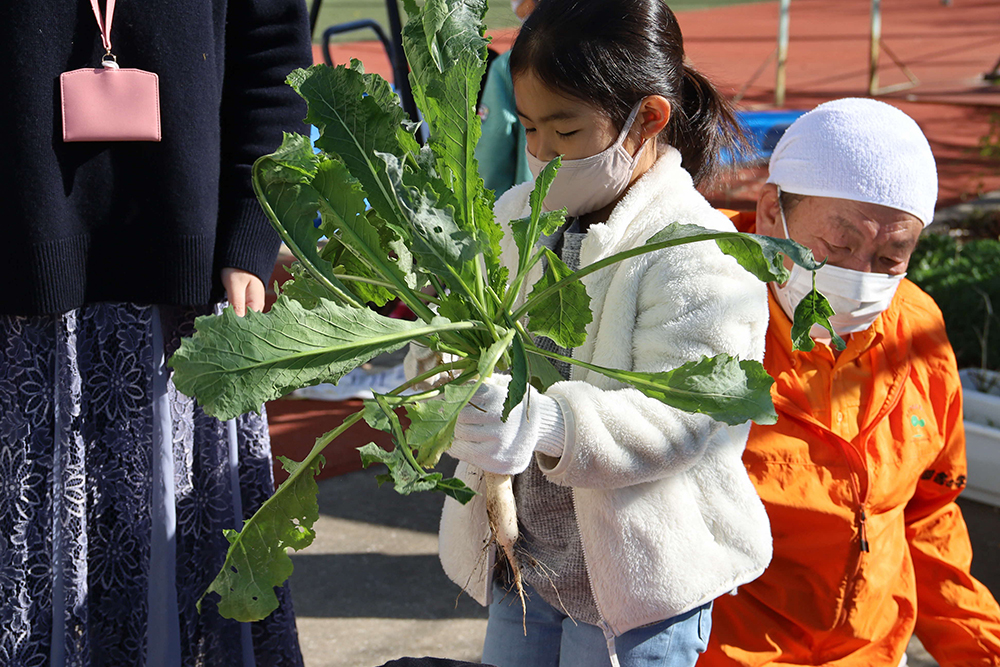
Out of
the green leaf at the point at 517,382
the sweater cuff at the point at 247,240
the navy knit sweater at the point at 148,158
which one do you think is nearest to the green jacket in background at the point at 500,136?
the navy knit sweater at the point at 148,158

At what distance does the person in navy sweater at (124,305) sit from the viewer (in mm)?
1698

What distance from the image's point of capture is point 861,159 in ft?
6.30

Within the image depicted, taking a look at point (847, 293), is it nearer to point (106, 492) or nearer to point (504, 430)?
point (504, 430)

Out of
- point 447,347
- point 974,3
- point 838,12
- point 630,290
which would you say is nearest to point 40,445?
point 447,347

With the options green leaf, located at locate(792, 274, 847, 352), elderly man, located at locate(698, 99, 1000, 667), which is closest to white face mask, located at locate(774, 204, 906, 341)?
elderly man, located at locate(698, 99, 1000, 667)

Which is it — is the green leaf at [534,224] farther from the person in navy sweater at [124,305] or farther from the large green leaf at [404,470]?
the person in navy sweater at [124,305]

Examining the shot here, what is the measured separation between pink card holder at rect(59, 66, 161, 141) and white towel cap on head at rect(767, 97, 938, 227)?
1.22m

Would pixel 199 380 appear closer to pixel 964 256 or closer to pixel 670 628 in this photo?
pixel 670 628

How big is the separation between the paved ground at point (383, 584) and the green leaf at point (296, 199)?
6.05 ft

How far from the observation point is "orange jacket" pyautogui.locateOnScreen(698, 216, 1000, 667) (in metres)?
1.90

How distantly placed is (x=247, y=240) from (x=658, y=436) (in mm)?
937

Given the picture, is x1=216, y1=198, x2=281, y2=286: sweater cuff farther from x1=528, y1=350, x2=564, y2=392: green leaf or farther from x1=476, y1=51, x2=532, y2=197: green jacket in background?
x1=476, y1=51, x2=532, y2=197: green jacket in background

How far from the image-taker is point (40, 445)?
1797 millimetres

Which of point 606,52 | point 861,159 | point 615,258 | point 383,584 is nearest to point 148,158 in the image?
point 606,52
